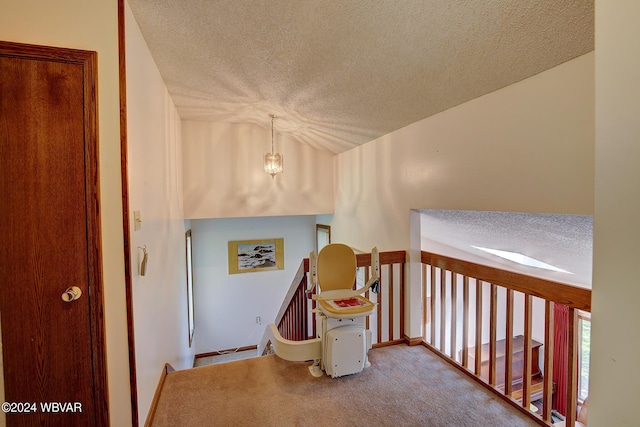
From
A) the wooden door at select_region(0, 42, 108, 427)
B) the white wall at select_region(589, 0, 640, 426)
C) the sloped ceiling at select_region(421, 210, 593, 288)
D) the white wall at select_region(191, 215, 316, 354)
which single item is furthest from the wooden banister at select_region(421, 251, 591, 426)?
→ the white wall at select_region(191, 215, 316, 354)

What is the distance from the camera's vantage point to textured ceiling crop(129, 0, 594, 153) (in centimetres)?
137

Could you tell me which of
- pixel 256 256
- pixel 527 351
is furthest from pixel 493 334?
pixel 256 256

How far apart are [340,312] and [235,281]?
3843 millimetres

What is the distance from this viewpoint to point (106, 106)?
1412 mm

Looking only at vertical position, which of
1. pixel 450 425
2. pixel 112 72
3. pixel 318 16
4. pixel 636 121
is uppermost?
pixel 318 16

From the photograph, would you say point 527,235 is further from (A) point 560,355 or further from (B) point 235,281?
(B) point 235,281

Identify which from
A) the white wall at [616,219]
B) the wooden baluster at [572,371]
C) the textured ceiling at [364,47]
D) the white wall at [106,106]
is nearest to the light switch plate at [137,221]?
the white wall at [106,106]

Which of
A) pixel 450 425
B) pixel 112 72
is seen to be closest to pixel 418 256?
pixel 450 425

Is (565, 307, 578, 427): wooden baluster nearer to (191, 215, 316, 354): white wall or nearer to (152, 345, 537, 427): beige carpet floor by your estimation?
(152, 345, 537, 427): beige carpet floor

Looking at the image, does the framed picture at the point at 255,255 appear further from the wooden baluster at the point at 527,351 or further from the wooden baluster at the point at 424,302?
the wooden baluster at the point at 527,351

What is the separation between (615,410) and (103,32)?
2.29m

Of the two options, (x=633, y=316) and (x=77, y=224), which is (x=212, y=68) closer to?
(x=77, y=224)

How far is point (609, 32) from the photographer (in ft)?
2.20

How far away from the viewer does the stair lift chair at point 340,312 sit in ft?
7.24
